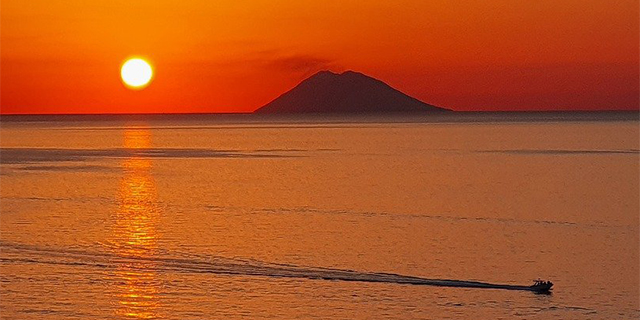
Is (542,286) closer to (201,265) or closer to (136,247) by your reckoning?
(201,265)

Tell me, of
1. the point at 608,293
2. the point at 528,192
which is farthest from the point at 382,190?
the point at 608,293

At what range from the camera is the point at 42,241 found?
43.8 m

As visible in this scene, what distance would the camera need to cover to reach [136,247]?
42.5 m

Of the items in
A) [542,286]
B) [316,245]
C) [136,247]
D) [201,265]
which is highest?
[316,245]

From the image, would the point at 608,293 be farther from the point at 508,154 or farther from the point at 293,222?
the point at 508,154

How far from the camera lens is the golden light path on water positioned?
1252 inches

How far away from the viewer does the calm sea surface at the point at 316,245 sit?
32.0 meters

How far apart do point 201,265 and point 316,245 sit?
6.17 metres

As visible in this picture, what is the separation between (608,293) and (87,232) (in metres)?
22.7

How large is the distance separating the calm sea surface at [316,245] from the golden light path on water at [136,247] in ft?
0.29

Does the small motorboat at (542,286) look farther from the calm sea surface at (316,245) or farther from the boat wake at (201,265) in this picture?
the boat wake at (201,265)

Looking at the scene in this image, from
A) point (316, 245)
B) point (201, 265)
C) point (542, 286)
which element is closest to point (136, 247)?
point (201, 265)

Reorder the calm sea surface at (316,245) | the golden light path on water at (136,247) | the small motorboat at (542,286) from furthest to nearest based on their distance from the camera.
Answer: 1. the small motorboat at (542,286)
2. the calm sea surface at (316,245)
3. the golden light path on water at (136,247)

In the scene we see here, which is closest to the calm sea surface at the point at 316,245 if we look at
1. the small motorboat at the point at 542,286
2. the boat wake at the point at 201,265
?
the boat wake at the point at 201,265
